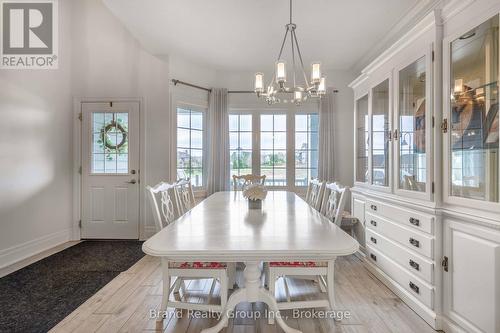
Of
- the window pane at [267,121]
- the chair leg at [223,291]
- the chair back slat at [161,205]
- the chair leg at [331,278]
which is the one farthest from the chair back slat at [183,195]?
the window pane at [267,121]

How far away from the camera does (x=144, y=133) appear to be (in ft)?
12.8

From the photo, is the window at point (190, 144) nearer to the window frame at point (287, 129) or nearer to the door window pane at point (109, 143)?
the window frame at point (287, 129)

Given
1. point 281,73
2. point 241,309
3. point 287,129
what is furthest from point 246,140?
point 241,309

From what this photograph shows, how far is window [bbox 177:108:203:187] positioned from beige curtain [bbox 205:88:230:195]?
168 mm

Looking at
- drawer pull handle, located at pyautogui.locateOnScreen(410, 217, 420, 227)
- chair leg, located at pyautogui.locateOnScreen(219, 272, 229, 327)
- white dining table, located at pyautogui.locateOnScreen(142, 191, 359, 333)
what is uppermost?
white dining table, located at pyautogui.locateOnScreen(142, 191, 359, 333)

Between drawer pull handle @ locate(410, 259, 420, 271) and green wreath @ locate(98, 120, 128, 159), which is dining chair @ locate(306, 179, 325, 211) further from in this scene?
green wreath @ locate(98, 120, 128, 159)

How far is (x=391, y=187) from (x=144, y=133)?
3.30 meters

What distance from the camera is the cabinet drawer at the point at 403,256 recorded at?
6.14 ft

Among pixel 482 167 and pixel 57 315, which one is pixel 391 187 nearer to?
pixel 482 167

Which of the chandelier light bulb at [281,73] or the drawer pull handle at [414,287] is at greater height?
the chandelier light bulb at [281,73]

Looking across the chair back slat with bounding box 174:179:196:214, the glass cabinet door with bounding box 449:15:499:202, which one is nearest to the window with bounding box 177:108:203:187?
the chair back slat with bounding box 174:179:196:214

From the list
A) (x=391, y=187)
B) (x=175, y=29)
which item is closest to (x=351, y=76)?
(x=391, y=187)

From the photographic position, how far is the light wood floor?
180 cm

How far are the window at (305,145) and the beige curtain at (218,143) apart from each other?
1.14 m
